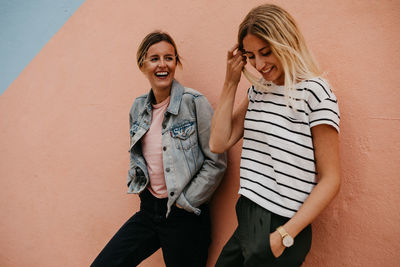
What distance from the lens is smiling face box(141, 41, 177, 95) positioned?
1.83 m

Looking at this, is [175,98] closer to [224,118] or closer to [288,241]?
[224,118]

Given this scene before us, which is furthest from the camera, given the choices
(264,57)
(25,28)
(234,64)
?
(25,28)

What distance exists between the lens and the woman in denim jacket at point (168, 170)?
176cm

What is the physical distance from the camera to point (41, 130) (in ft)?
9.54

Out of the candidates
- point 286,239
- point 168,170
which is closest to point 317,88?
point 286,239

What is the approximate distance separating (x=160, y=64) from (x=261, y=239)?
1.14 m

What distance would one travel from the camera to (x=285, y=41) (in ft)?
3.92

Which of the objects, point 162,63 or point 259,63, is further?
point 162,63

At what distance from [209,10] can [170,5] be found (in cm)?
37

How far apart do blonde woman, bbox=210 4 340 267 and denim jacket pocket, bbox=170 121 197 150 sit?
474 millimetres

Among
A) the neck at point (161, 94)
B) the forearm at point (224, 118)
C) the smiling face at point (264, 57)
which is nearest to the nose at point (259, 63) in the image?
the smiling face at point (264, 57)

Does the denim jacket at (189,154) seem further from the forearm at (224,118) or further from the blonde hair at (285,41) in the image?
the blonde hair at (285,41)

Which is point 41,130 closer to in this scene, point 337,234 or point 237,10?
point 237,10

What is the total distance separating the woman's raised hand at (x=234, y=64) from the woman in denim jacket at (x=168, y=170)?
13.0 inches
